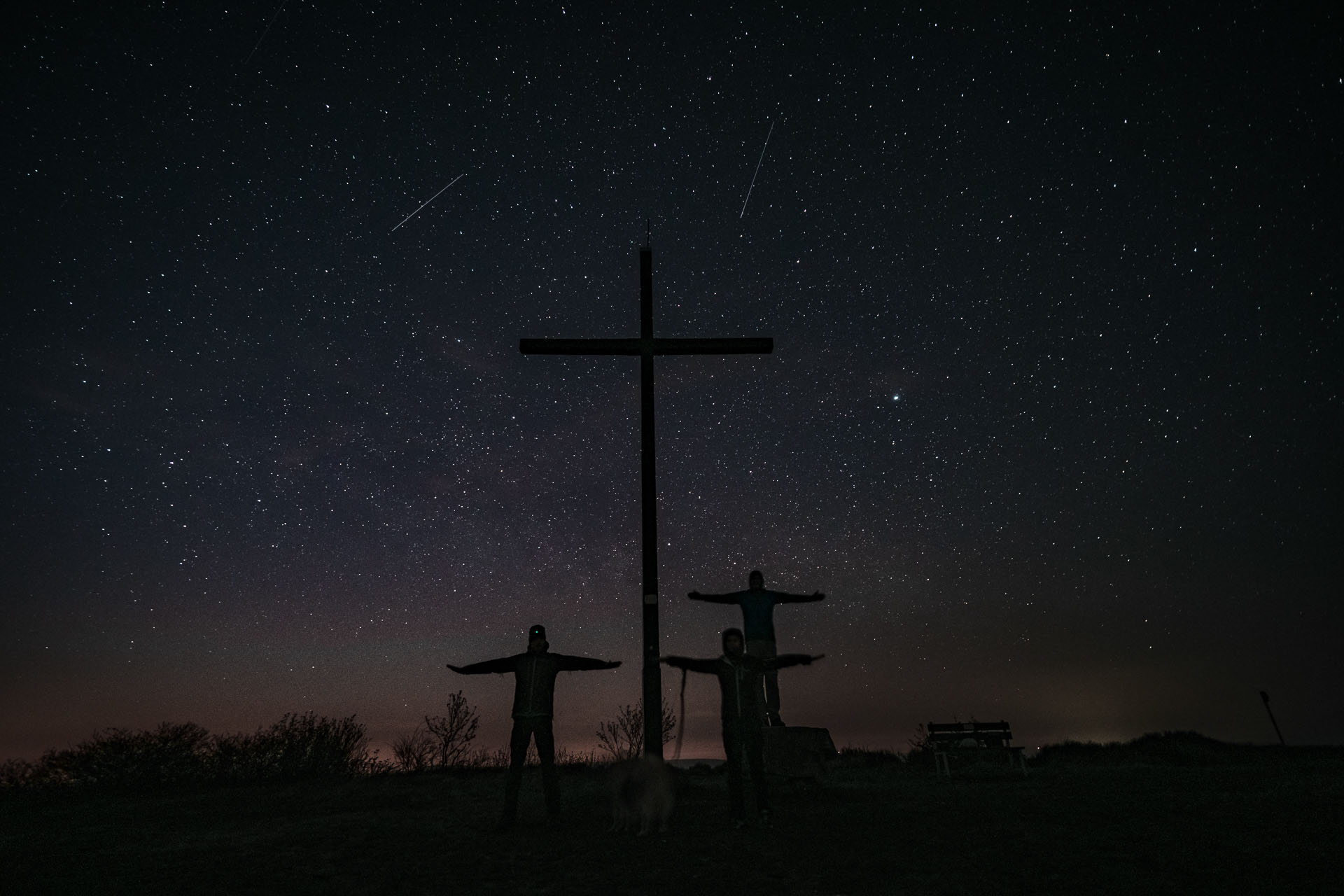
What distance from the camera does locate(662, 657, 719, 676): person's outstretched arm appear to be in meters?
8.50

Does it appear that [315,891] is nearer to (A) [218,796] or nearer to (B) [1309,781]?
(A) [218,796]

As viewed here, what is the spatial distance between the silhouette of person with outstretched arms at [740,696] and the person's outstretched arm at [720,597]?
5.98 ft

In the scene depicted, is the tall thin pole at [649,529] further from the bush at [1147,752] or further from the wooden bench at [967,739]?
the bush at [1147,752]

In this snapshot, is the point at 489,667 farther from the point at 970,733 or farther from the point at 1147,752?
the point at 1147,752

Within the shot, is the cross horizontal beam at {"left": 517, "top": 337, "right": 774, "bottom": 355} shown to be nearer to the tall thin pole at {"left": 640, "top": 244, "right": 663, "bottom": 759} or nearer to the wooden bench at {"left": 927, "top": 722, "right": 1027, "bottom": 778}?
the tall thin pole at {"left": 640, "top": 244, "right": 663, "bottom": 759}

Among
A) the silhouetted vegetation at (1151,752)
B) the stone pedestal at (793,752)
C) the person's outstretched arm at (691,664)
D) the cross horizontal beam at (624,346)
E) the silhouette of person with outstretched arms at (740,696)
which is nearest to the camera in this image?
the silhouette of person with outstretched arms at (740,696)

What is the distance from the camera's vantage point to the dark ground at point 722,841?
611 centimetres

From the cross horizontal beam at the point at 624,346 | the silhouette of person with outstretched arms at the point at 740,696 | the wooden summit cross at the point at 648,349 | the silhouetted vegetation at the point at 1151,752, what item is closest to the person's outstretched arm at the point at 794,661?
the silhouette of person with outstretched arms at the point at 740,696

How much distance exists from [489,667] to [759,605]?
3585 mm

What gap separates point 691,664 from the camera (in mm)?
8539

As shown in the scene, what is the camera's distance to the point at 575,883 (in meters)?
6.08

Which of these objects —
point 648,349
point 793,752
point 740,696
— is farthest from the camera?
point 648,349

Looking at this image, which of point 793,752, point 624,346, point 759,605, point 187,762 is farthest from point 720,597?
point 187,762

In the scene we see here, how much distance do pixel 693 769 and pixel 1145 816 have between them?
24.2 ft
